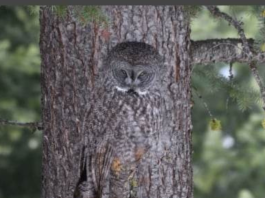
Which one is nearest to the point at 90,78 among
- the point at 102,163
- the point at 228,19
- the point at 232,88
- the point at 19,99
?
the point at 102,163

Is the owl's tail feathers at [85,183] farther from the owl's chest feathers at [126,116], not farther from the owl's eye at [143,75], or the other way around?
the owl's eye at [143,75]

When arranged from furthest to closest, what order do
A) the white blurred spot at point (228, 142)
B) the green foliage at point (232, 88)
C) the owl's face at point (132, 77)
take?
the white blurred spot at point (228, 142), the green foliage at point (232, 88), the owl's face at point (132, 77)

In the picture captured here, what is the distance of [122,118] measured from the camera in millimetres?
3594

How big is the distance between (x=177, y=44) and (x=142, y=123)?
379mm

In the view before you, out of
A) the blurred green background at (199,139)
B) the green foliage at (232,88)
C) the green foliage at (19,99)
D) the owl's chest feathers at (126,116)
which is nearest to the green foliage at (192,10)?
the owl's chest feathers at (126,116)

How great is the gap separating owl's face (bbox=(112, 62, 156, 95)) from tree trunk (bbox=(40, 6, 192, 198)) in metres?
0.10

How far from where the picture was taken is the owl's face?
3562mm

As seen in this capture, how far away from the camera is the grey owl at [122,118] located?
11.7ft

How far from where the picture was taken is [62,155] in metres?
3.70

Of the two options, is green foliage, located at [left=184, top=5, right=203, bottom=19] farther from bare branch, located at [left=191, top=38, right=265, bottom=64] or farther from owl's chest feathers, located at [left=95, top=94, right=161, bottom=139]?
owl's chest feathers, located at [left=95, top=94, right=161, bottom=139]

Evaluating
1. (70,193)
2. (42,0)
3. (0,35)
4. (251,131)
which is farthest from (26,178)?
(42,0)

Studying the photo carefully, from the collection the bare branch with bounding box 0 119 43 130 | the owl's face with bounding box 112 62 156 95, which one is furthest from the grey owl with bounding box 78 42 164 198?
the bare branch with bounding box 0 119 43 130

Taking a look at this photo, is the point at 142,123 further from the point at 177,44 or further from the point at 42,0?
the point at 42,0

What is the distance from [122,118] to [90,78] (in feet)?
0.72
